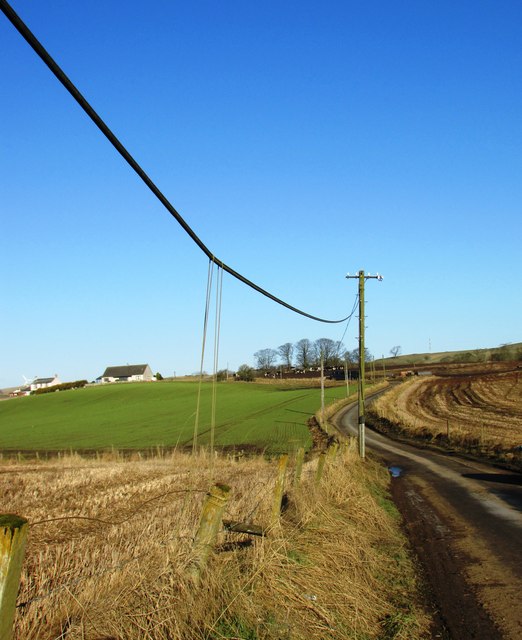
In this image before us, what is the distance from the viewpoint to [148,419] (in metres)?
60.4

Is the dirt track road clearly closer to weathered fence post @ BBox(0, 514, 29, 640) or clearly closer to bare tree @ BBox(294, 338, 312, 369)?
weathered fence post @ BBox(0, 514, 29, 640)

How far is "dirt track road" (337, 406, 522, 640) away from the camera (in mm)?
6570

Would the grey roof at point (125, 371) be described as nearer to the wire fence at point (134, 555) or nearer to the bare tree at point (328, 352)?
the bare tree at point (328, 352)

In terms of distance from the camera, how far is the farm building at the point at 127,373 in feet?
575

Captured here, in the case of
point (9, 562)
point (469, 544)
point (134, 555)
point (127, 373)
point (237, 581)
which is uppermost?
point (127, 373)

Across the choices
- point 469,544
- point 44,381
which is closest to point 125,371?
point 44,381

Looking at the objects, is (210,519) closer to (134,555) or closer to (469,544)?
(134,555)

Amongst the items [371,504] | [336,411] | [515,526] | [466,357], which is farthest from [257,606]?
[466,357]

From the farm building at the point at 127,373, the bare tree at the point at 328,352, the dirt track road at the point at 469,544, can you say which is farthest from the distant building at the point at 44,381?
the dirt track road at the point at 469,544

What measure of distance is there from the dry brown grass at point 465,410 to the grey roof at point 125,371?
322 ft

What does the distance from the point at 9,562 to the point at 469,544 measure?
8.53 meters

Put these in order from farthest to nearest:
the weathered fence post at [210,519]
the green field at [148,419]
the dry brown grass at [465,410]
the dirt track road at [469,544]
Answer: the green field at [148,419], the dry brown grass at [465,410], the dirt track road at [469,544], the weathered fence post at [210,519]

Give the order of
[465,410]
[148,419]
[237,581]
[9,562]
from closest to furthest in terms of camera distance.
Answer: [9,562], [237,581], [465,410], [148,419]

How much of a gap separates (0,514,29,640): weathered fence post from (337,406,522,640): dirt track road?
443 cm
